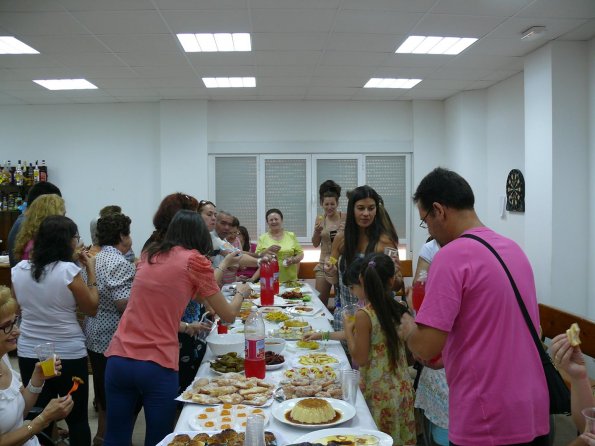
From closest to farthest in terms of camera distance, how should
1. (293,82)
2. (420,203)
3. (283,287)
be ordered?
(420,203), (283,287), (293,82)

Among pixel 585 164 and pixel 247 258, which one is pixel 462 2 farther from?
pixel 247 258

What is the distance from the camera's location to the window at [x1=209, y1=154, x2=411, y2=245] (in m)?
8.00

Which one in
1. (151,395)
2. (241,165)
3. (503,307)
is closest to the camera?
(503,307)

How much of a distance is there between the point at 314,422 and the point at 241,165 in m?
6.45

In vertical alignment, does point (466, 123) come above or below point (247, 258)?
above

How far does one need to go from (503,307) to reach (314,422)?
0.75 metres

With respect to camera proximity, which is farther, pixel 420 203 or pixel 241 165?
pixel 241 165

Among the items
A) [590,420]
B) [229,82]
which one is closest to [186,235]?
[590,420]

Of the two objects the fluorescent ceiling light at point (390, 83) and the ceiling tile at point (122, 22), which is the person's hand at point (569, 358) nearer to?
the ceiling tile at point (122, 22)

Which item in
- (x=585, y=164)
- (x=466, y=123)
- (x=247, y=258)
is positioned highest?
(x=466, y=123)

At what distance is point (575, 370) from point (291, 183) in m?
6.67

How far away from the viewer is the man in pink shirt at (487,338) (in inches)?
62.1

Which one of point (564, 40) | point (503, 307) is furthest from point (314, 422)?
point (564, 40)

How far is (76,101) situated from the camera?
7.70 m
